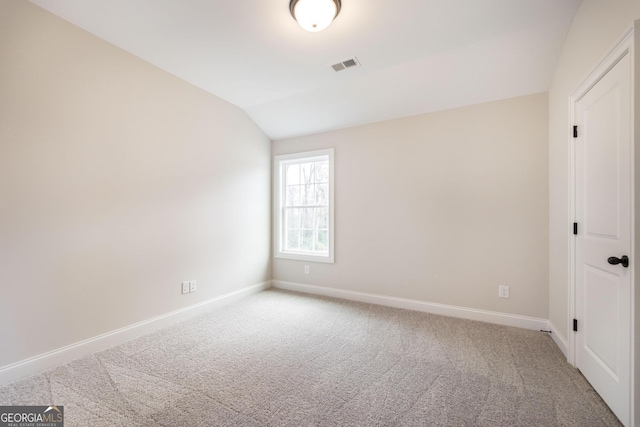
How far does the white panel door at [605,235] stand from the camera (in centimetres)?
151

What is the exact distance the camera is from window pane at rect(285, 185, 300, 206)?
441 centimetres

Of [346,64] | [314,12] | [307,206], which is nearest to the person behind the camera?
[314,12]

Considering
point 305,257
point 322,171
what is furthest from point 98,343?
point 322,171

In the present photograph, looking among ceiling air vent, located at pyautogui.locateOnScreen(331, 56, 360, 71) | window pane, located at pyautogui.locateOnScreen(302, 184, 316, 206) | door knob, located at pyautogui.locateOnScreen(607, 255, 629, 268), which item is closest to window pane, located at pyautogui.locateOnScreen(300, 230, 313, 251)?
window pane, located at pyautogui.locateOnScreen(302, 184, 316, 206)

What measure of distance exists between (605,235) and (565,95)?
1320mm

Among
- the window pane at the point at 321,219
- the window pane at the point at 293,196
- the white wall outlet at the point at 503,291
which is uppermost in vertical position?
the window pane at the point at 293,196

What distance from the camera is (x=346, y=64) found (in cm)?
278

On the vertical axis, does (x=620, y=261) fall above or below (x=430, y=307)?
above

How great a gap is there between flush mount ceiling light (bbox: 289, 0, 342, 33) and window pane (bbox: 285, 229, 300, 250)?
2.98 metres

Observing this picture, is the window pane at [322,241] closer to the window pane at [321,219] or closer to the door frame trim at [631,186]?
the window pane at [321,219]

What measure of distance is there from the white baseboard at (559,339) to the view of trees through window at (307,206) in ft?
8.83

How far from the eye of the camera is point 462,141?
3.11 m

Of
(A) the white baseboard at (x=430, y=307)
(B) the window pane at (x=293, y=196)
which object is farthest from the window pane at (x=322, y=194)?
(A) the white baseboard at (x=430, y=307)

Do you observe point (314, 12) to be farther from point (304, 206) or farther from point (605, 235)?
point (304, 206)
